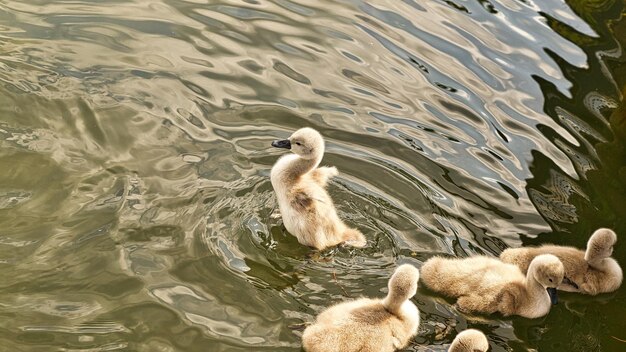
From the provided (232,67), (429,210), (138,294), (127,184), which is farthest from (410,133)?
(138,294)

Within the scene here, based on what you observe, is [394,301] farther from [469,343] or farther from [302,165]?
[302,165]

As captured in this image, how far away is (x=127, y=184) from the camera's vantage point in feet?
19.9

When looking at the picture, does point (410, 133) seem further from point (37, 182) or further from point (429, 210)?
point (37, 182)

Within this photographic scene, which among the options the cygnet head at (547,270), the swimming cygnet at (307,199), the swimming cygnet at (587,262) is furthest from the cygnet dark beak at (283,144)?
the cygnet head at (547,270)

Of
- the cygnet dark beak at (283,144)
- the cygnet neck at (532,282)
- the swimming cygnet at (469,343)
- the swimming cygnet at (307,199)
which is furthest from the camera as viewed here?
the cygnet dark beak at (283,144)

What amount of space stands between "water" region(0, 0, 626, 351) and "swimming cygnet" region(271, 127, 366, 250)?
0.13 meters

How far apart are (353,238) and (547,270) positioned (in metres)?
1.26

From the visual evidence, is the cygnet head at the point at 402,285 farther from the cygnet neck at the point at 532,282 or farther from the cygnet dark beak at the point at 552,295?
the cygnet dark beak at the point at 552,295

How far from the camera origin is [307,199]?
224 inches

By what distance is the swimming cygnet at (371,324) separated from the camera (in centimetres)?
474

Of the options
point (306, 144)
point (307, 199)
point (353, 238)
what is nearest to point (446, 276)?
point (353, 238)

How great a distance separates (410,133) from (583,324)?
2.12m

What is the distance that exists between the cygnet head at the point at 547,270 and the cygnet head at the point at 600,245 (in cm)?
42

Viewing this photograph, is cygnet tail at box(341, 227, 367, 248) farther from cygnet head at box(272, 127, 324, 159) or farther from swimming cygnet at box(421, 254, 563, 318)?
cygnet head at box(272, 127, 324, 159)
